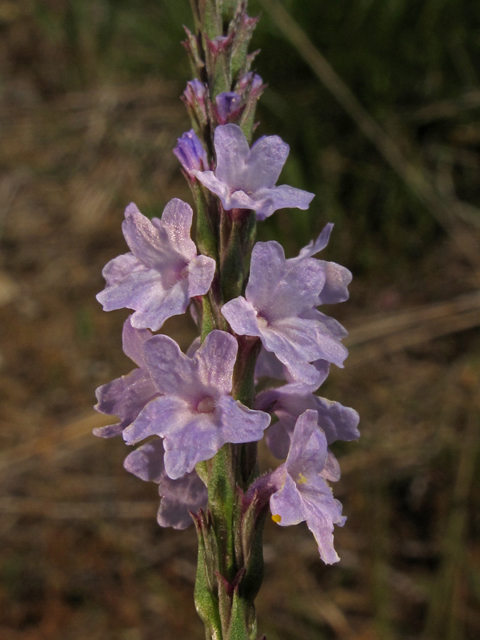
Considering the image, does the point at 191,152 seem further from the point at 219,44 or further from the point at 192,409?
the point at 192,409

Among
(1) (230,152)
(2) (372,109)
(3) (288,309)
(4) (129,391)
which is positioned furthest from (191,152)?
(2) (372,109)

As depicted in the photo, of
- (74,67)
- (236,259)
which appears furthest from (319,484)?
(74,67)

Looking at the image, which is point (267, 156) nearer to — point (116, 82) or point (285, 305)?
point (285, 305)

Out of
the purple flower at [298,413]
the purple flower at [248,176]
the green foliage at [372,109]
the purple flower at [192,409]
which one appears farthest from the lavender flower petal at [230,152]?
the green foliage at [372,109]

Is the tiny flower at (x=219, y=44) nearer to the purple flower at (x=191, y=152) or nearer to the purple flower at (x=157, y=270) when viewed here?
the purple flower at (x=191, y=152)

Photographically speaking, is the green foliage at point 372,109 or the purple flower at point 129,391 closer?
the purple flower at point 129,391

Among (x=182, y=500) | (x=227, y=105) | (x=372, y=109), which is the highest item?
(x=372, y=109)

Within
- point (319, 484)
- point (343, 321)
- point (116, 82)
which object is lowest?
point (343, 321)
